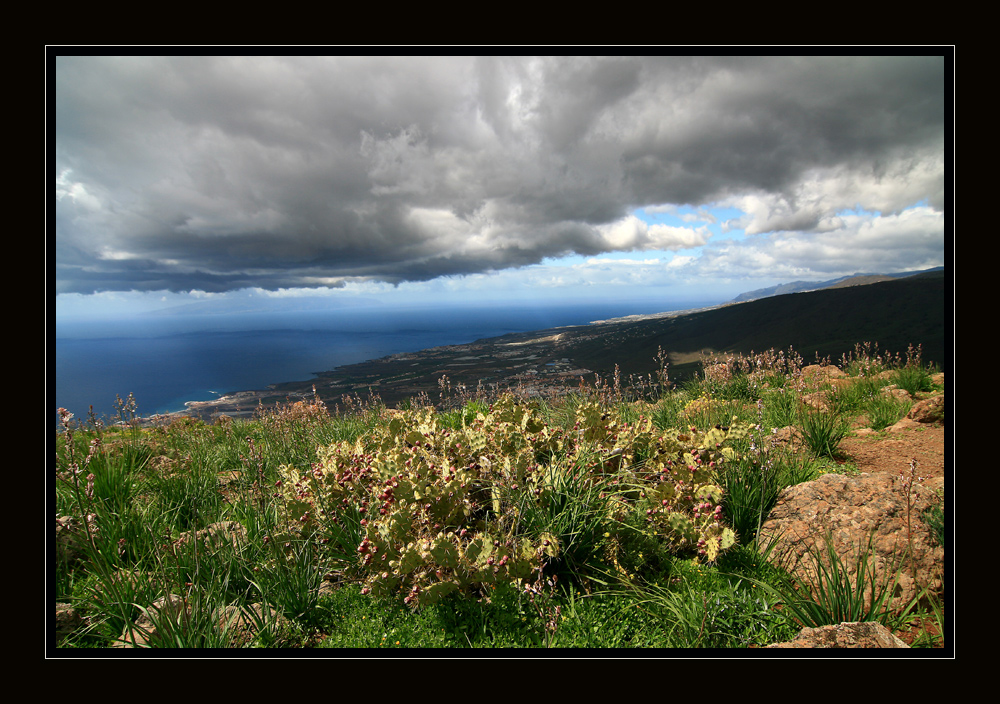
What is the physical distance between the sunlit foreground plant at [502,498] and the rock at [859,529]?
1.77 feet

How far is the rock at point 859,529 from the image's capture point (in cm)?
265

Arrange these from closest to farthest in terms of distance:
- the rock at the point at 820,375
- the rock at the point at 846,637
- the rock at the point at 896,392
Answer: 1. the rock at the point at 846,637
2. the rock at the point at 896,392
3. the rock at the point at 820,375

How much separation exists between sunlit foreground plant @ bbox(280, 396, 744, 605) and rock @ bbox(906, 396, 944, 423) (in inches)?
A: 149

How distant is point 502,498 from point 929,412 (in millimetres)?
6376

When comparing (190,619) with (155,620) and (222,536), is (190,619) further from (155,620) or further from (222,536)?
(222,536)

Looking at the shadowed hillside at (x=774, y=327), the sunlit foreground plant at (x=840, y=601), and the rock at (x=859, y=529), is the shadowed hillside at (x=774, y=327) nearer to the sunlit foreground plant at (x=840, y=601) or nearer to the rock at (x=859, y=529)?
the rock at (x=859, y=529)

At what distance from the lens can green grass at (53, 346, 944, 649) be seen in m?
2.41

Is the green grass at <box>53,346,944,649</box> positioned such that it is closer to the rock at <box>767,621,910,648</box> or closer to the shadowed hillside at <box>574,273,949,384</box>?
the rock at <box>767,621,910,648</box>

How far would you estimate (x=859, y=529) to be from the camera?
2.94 metres

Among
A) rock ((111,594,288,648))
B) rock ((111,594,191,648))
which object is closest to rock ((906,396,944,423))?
rock ((111,594,288,648))

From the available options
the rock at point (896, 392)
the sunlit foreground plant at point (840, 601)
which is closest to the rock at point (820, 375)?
the rock at point (896, 392)

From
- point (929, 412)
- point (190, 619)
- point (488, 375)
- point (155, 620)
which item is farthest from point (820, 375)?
point (488, 375)
